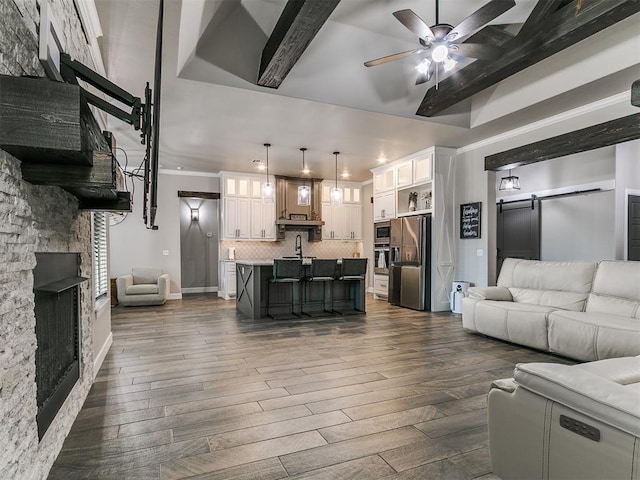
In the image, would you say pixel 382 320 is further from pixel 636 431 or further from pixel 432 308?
pixel 636 431

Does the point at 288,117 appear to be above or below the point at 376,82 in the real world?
below

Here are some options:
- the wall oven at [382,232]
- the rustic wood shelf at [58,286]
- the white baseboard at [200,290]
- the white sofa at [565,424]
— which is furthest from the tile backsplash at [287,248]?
the white sofa at [565,424]

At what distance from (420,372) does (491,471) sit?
1511mm

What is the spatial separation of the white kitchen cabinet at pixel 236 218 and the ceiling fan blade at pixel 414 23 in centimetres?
620

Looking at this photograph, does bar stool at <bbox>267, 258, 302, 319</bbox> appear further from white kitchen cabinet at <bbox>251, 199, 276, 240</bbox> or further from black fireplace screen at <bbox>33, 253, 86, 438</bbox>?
black fireplace screen at <bbox>33, 253, 86, 438</bbox>

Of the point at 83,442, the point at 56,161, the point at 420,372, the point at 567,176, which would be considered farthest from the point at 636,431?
the point at 567,176

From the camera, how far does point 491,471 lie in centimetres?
188

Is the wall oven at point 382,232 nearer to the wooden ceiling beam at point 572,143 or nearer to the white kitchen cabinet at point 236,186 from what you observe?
the wooden ceiling beam at point 572,143

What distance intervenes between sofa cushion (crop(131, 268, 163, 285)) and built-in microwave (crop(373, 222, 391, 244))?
4953 millimetres

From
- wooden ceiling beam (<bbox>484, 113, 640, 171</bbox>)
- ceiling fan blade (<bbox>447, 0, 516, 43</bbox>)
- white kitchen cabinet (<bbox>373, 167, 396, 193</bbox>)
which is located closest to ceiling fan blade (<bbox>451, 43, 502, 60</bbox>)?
ceiling fan blade (<bbox>447, 0, 516, 43</bbox>)

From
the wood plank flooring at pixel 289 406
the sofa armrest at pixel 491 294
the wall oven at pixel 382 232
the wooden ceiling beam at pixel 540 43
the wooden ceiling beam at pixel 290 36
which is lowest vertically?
the wood plank flooring at pixel 289 406

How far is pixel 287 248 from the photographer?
9.28 metres

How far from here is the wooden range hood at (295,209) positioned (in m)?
8.79

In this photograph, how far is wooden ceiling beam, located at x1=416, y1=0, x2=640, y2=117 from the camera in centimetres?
311
